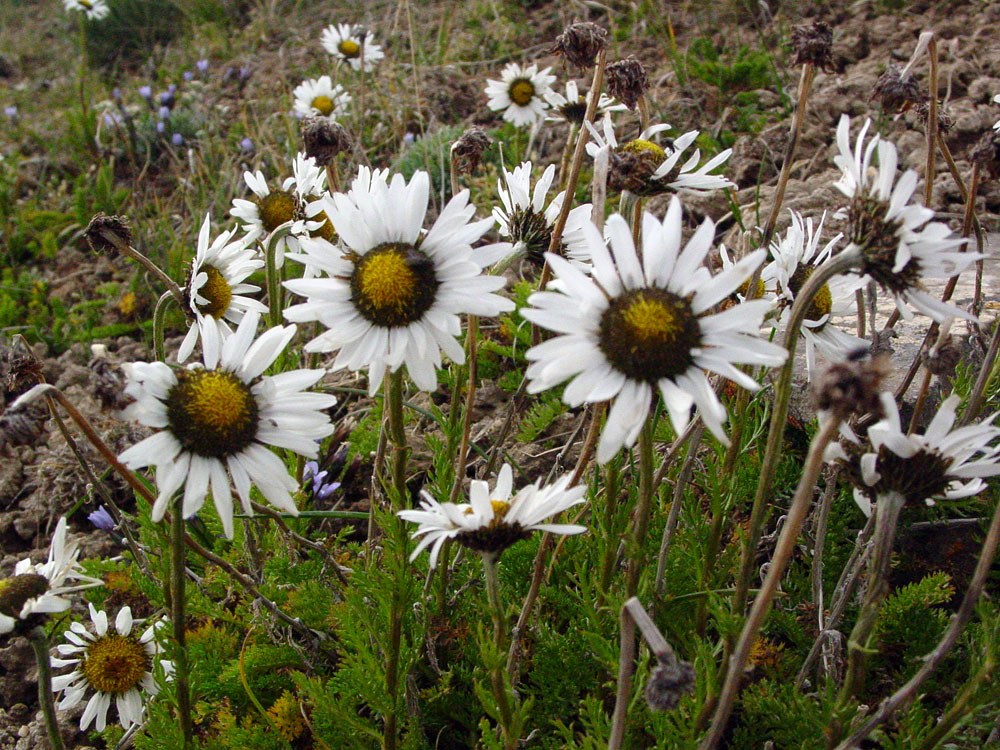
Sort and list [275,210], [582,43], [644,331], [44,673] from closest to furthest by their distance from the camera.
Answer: [644,331]
[44,673]
[582,43]
[275,210]

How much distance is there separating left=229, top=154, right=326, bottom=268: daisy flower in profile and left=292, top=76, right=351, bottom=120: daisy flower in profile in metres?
2.56

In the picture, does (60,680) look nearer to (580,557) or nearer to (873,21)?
(580,557)

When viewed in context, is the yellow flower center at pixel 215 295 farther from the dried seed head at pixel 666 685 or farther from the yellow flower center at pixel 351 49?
the yellow flower center at pixel 351 49

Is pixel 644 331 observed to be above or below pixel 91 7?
below

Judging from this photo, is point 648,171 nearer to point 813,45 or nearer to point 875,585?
point 813,45

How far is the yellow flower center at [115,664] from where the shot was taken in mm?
2041

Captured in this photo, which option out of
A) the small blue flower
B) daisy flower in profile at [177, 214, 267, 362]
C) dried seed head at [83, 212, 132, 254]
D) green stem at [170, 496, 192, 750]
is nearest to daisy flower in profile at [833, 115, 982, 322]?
green stem at [170, 496, 192, 750]

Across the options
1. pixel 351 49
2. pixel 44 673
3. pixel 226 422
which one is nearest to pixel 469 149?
pixel 226 422

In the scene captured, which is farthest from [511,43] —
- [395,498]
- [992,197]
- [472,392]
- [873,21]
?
[395,498]

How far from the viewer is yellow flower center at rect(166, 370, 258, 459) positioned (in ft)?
4.76

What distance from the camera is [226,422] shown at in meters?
1.46

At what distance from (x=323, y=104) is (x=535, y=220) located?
3.38 meters

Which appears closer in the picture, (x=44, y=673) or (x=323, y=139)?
(x=44, y=673)

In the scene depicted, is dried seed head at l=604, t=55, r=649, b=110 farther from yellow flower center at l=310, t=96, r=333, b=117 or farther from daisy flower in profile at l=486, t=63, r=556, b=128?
yellow flower center at l=310, t=96, r=333, b=117
